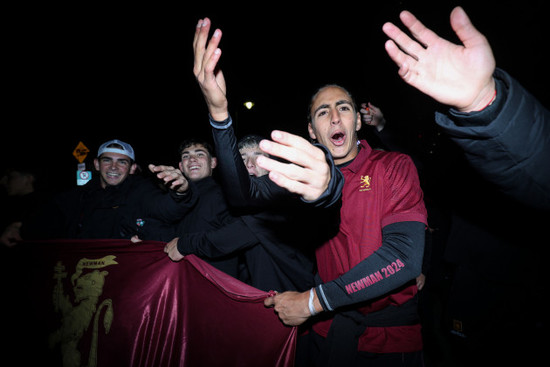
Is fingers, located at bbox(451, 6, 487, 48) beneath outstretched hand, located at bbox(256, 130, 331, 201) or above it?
above

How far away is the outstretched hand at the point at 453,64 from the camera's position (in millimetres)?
997

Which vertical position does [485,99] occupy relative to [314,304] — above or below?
above

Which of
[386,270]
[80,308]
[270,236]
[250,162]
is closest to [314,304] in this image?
[386,270]

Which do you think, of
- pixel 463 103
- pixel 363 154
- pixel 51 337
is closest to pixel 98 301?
pixel 51 337

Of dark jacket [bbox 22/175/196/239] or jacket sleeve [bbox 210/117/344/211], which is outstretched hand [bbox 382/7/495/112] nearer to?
jacket sleeve [bbox 210/117/344/211]

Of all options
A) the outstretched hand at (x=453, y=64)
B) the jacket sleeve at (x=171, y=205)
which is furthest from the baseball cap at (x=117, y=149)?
the outstretched hand at (x=453, y=64)

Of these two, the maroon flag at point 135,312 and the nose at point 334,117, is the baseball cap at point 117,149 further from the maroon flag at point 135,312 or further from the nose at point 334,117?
the nose at point 334,117

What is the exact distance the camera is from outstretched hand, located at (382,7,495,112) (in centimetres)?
100

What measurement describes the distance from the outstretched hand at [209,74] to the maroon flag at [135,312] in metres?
1.49

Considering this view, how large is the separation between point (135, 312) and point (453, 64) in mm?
3148

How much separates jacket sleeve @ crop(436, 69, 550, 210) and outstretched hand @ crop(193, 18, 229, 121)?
1.44m

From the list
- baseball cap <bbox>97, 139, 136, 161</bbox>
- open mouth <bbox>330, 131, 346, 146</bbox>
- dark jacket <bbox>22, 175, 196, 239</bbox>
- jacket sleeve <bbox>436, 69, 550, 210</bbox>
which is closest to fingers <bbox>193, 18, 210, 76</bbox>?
open mouth <bbox>330, 131, 346, 146</bbox>

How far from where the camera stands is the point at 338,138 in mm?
2354

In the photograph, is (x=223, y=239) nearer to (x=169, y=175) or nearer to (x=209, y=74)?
(x=169, y=175)
